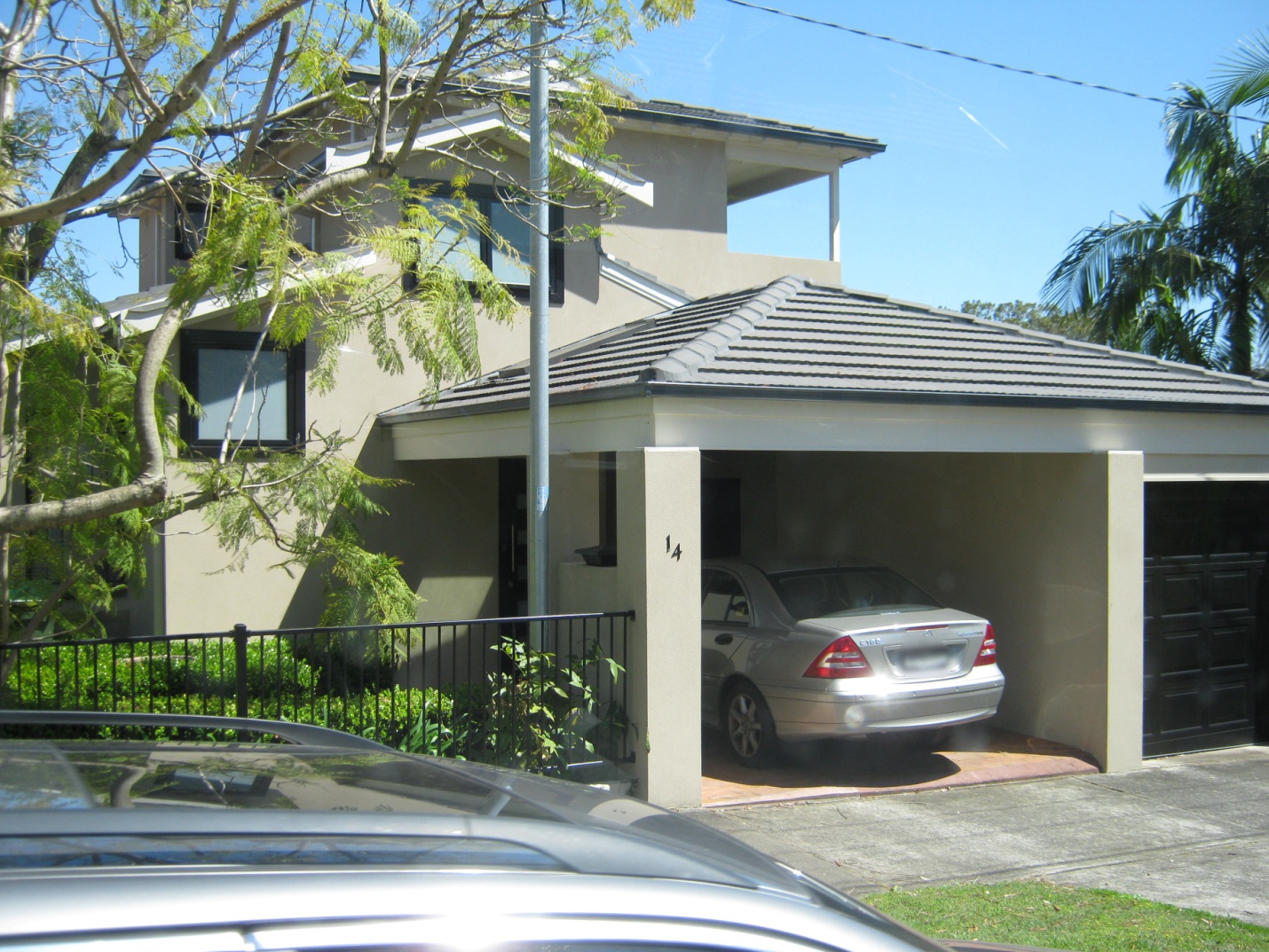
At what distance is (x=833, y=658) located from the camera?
26.7ft

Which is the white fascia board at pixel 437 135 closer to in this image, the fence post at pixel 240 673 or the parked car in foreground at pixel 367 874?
the fence post at pixel 240 673

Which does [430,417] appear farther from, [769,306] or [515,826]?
[515,826]

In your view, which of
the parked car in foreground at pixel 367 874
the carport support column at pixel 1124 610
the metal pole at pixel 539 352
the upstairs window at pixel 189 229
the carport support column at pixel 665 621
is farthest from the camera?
the carport support column at pixel 1124 610

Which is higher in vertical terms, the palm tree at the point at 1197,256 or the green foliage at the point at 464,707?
the palm tree at the point at 1197,256

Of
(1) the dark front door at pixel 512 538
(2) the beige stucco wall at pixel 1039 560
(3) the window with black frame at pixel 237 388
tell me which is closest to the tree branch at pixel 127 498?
(3) the window with black frame at pixel 237 388

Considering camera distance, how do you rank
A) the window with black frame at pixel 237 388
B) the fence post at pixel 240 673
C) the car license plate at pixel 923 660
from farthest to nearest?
1. the window with black frame at pixel 237 388
2. the car license plate at pixel 923 660
3. the fence post at pixel 240 673

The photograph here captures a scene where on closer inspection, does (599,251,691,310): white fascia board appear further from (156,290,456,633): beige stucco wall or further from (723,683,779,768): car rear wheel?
(723,683,779,768): car rear wheel

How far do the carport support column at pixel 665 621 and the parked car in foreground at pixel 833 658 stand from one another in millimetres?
955

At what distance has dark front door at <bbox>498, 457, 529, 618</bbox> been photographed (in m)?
11.9

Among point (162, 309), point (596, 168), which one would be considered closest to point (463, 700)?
point (162, 309)

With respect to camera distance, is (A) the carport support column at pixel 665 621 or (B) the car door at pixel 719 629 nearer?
(A) the carport support column at pixel 665 621

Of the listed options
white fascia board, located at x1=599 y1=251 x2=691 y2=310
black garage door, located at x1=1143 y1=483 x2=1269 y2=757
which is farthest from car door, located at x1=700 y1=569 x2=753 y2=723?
white fascia board, located at x1=599 y1=251 x2=691 y2=310

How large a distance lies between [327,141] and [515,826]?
9400 millimetres

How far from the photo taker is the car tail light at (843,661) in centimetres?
812
